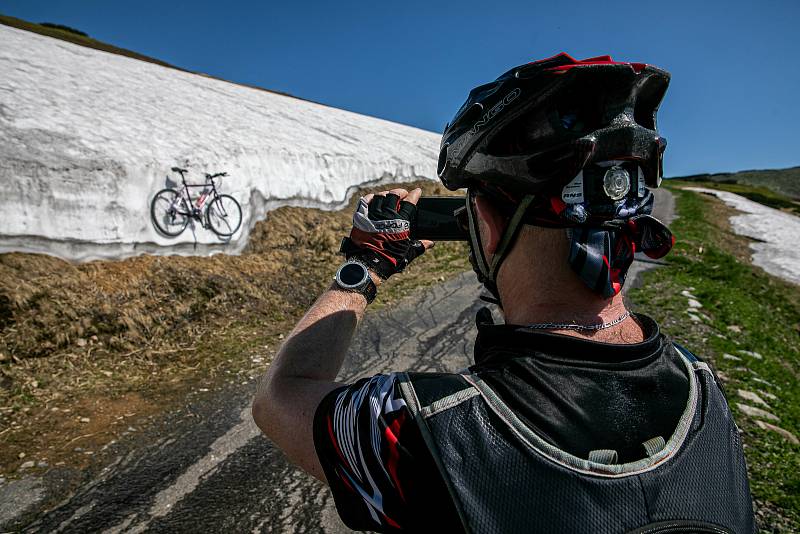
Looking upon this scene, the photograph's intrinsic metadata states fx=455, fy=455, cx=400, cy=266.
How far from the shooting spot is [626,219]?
130cm

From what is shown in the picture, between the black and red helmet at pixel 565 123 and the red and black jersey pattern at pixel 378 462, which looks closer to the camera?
the red and black jersey pattern at pixel 378 462

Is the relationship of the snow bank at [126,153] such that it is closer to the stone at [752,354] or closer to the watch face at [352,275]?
the watch face at [352,275]

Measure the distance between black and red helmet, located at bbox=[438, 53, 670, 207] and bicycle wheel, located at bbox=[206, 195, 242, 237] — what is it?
23.6ft

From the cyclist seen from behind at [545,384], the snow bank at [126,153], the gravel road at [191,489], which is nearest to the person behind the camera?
the cyclist seen from behind at [545,384]

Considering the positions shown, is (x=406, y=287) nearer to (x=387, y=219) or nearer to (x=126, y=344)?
(x=126, y=344)

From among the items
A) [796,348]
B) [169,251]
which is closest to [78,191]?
[169,251]

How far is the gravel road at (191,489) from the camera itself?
2.83 meters

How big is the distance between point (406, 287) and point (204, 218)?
3.58m

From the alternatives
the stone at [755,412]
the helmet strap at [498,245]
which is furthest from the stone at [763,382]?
the helmet strap at [498,245]

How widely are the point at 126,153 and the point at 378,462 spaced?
7.72 m

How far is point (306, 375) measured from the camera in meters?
1.43

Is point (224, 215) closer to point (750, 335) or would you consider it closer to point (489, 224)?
point (489, 224)

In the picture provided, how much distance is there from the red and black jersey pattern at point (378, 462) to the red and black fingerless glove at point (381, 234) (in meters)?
0.72

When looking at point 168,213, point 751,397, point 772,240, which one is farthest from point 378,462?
point 772,240
